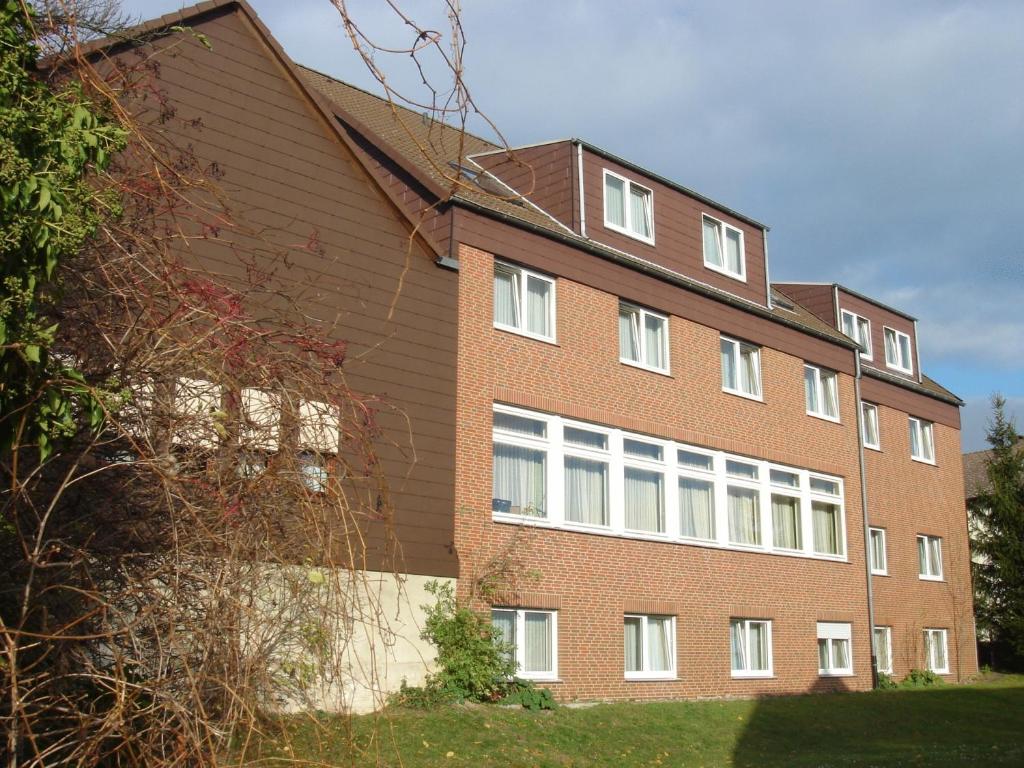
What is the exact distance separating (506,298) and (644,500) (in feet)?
14.3

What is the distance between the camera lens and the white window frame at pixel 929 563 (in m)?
→ 28.8

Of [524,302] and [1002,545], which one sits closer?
[524,302]

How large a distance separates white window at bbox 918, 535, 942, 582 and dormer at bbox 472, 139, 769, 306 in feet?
30.0

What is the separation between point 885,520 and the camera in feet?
89.0

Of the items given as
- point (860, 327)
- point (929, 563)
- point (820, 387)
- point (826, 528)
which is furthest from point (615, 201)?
point (929, 563)

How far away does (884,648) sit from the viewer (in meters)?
26.3

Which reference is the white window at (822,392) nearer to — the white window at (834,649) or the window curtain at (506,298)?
the white window at (834,649)

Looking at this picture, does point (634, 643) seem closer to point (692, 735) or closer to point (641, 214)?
point (692, 735)

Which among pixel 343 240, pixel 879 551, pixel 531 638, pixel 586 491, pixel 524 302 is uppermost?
pixel 343 240

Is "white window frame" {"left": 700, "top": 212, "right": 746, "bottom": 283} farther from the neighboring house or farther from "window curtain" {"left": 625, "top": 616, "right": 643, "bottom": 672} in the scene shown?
"window curtain" {"left": 625, "top": 616, "right": 643, "bottom": 672}

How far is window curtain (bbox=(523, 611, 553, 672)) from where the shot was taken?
691 inches

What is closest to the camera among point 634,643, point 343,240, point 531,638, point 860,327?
point 343,240

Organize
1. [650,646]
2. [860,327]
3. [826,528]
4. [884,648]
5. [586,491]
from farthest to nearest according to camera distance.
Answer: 1. [860,327]
2. [884,648]
3. [826,528]
4. [650,646]
5. [586,491]

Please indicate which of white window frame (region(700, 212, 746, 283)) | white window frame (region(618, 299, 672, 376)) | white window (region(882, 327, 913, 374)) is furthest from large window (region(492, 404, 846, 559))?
white window (region(882, 327, 913, 374))
